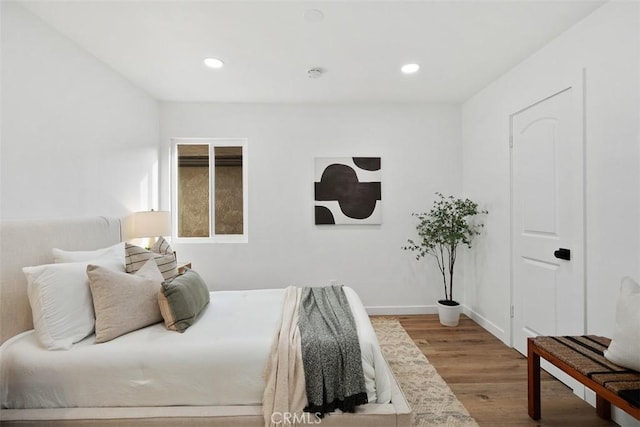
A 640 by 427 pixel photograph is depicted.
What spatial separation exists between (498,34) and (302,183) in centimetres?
232

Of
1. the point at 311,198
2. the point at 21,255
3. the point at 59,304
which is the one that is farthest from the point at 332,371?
the point at 311,198

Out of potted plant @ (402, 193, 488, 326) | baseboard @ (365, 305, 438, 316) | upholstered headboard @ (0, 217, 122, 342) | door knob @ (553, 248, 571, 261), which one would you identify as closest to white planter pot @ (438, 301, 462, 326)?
potted plant @ (402, 193, 488, 326)

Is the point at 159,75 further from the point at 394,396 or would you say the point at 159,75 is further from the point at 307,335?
the point at 394,396

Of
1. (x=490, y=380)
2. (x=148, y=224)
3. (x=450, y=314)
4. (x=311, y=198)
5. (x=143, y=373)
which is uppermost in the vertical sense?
(x=311, y=198)

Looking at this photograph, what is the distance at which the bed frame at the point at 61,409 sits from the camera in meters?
1.55

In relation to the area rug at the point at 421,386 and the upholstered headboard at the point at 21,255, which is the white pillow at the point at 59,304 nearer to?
the upholstered headboard at the point at 21,255

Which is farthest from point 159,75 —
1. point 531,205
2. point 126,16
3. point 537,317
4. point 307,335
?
point 537,317

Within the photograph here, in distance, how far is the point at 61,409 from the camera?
1.57 meters

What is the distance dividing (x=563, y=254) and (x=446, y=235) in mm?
1198

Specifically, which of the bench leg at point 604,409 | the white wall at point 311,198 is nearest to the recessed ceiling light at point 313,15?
the white wall at point 311,198

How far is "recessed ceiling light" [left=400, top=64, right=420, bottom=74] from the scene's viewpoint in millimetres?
2773

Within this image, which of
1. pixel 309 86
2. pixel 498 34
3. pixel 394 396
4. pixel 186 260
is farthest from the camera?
pixel 186 260

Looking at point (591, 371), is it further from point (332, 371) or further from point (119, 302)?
point (119, 302)

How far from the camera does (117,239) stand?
268cm
